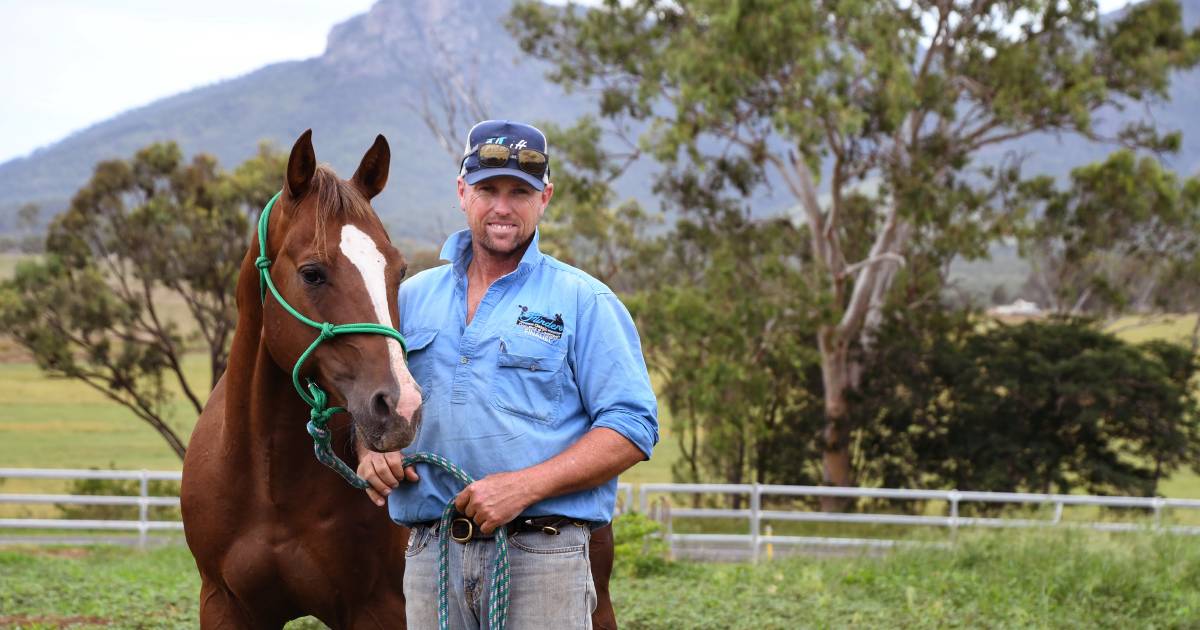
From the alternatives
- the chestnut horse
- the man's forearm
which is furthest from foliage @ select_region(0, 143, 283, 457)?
the man's forearm

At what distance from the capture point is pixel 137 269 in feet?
78.4

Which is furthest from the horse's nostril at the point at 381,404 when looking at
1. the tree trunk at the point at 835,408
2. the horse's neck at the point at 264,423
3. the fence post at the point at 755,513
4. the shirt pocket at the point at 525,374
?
the tree trunk at the point at 835,408

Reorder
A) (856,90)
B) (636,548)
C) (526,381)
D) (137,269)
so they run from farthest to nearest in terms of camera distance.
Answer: (137,269), (856,90), (636,548), (526,381)

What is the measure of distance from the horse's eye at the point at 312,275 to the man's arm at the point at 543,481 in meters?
0.68

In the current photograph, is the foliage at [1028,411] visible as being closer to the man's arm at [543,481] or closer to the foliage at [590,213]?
the foliage at [590,213]

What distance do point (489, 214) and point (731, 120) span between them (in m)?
18.4

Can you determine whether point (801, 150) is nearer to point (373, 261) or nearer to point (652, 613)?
point (652, 613)

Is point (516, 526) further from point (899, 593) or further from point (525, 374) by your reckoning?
point (899, 593)

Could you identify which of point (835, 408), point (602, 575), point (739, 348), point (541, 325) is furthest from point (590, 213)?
point (541, 325)

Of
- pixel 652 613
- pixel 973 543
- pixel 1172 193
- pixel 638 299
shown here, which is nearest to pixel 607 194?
pixel 638 299

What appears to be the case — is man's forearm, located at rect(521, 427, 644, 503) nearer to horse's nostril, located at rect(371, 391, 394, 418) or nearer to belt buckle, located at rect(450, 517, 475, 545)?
belt buckle, located at rect(450, 517, 475, 545)

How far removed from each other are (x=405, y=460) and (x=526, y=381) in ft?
1.06

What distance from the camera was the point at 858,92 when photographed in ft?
65.6

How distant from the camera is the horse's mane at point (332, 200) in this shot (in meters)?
2.87
